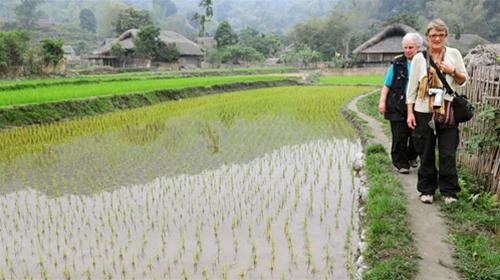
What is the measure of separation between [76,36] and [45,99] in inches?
2327

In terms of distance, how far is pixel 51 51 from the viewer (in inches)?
845

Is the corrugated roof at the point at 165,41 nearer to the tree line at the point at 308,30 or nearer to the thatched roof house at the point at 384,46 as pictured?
the tree line at the point at 308,30

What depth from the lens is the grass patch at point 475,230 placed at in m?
3.12

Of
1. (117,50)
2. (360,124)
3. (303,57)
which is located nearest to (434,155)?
(360,124)

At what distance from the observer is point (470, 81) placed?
539 cm

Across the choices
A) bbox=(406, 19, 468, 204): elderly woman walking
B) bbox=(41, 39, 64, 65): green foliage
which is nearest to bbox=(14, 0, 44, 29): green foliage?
bbox=(41, 39, 64, 65): green foliage

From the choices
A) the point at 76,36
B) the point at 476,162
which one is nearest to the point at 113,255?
the point at 476,162

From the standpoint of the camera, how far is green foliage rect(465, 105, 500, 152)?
14.1 ft

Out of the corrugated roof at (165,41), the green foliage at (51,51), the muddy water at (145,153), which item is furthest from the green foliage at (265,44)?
the muddy water at (145,153)

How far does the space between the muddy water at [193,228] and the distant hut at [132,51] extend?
1191 inches

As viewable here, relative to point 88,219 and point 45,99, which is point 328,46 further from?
point 88,219

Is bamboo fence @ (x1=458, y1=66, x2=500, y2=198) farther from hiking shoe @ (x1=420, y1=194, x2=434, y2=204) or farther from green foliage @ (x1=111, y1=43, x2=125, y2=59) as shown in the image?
green foliage @ (x1=111, y1=43, x2=125, y2=59)

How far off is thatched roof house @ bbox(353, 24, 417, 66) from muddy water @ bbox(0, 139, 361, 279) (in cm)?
2854

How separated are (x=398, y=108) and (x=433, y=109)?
4.38 ft
